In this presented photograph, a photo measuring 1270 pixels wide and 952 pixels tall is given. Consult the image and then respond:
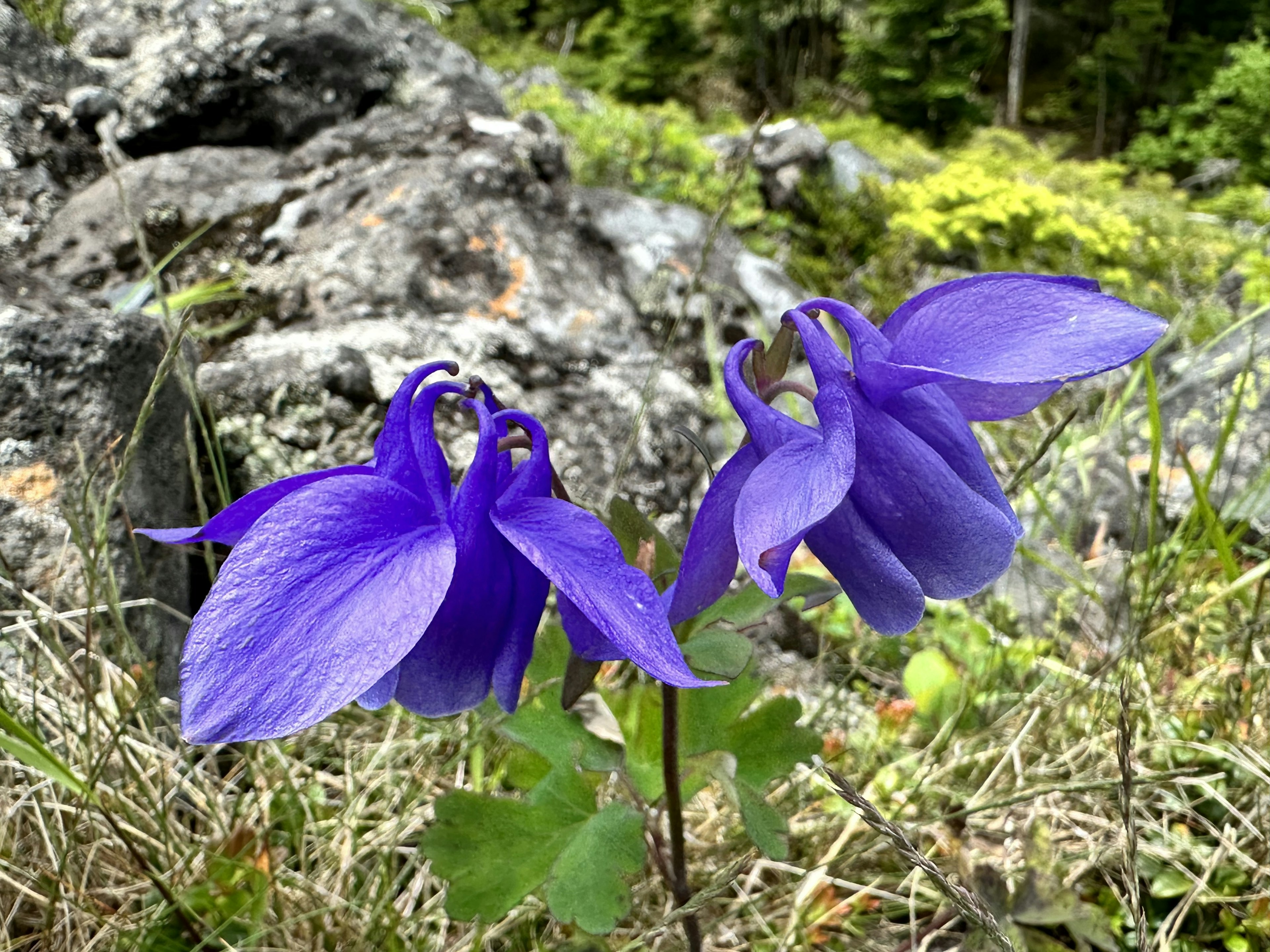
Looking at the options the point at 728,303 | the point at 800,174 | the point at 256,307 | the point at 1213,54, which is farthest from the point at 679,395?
the point at 1213,54

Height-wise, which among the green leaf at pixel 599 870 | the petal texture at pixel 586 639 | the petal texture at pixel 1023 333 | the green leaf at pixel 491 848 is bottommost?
the green leaf at pixel 491 848

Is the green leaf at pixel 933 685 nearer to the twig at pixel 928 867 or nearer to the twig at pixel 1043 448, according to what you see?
the twig at pixel 1043 448

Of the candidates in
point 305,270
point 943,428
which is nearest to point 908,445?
point 943,428

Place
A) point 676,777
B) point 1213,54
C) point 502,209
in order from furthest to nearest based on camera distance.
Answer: point 1213,54
point 502,209
point 676,777

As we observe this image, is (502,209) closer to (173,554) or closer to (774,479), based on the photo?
(173,554)

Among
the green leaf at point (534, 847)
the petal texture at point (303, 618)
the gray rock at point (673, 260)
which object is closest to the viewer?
the petal texture at point (303, 618)

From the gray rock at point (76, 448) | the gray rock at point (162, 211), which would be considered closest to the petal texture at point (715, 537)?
the gray rock at point (76, 448)

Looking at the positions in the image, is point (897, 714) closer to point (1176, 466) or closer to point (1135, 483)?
point (1176, 466)

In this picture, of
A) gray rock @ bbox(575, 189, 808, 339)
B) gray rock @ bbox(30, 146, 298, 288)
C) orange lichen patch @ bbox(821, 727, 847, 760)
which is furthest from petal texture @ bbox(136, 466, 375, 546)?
gray rock @ bbox(30, 146, 298, 288)
